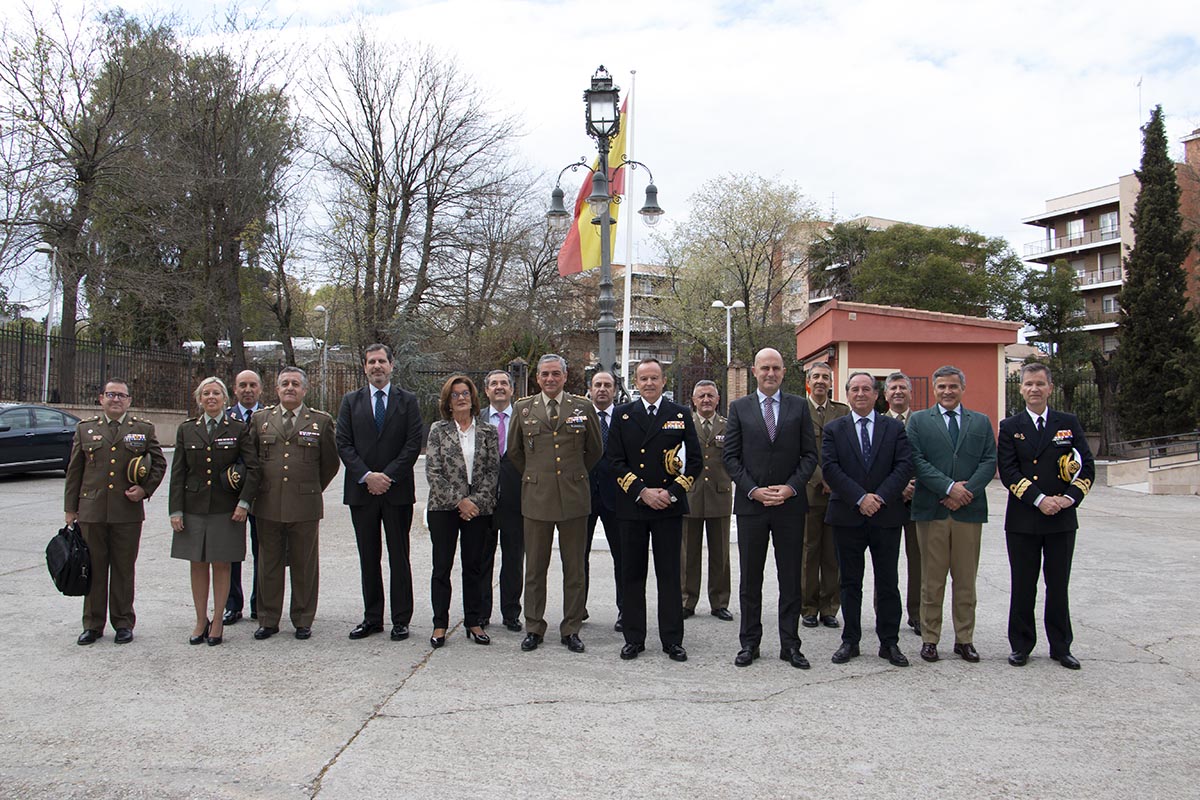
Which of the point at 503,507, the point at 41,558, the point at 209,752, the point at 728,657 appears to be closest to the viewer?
the point at 209,752

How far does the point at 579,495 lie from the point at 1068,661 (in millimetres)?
3275

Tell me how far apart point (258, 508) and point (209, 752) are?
2435 millimetres

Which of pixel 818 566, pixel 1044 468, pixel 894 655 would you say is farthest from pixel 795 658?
pixel 1044 468

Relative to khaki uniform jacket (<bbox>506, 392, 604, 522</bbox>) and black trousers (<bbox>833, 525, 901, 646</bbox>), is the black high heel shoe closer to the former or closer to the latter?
khaki uniform jacket (<bbox>506, 392, 604, 522</bbox>)

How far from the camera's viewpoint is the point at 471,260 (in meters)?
31.9

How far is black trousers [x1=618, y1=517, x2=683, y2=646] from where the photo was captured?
582 cm

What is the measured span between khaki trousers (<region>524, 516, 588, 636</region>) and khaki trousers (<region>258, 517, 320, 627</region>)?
156cm

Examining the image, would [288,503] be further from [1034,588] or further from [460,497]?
[1034,588]

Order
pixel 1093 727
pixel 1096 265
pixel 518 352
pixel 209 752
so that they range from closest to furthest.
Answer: pixel 209 752 → pixel 1093 727 → pixel 518 352 → pixel 1096 265

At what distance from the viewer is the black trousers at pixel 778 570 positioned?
5.68 meters

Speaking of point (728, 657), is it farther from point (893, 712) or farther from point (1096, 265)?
point (1096, 265)

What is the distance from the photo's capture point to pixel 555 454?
20.0ft

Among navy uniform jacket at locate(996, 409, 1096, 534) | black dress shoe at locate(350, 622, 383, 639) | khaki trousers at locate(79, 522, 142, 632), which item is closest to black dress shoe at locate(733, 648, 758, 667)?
navy uniform jacket at locate(996, 409, 1096, 534)

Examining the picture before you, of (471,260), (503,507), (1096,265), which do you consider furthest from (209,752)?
(1096,265)
